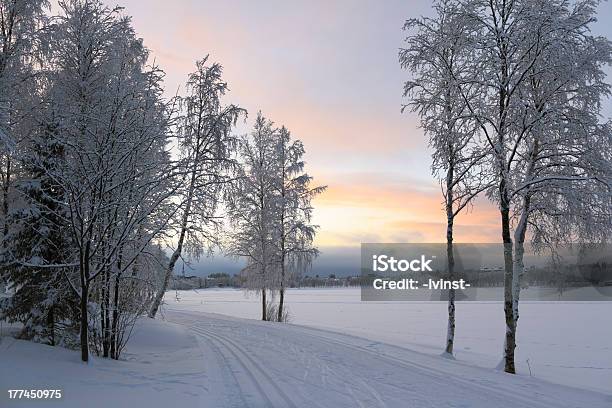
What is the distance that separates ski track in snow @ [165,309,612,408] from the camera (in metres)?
7.36

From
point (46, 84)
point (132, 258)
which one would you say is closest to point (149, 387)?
point (132, 258)

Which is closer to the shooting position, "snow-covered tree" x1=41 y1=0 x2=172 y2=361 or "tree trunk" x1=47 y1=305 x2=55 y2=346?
"snow-covered tree" x1=41 y1=0 x2=172 y2=361

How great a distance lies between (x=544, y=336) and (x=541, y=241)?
567 inches

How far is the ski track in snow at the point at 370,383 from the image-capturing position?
290 inches

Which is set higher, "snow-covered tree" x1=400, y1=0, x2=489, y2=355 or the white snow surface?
"snow-covered tree" x1=400, y1=0, x2=489, y2=355

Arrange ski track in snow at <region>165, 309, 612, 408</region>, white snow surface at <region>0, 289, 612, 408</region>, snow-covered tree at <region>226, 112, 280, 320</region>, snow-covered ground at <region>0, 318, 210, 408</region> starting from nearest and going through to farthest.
Result: snow-covered ground at <region>0, 318, 210, 408</region>
white snow surface at <region>0, 289, 612, 408</region>
ski track in snow at <region>165, 309, 612, 408</region>
snow-covered tree at <region>226, 112, 280, 320</region>

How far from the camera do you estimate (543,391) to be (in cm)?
850

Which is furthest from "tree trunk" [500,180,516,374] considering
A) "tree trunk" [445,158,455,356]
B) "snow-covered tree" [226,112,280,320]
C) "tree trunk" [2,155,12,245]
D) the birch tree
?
"snow-covered tree" [226,112,280,320]

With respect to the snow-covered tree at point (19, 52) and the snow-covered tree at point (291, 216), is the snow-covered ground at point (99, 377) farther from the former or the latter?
the snow-covered tree at point (291, 216)

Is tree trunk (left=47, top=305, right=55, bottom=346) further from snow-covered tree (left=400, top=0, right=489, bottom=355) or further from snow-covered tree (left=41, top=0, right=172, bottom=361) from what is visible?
snow-covered tree (left=400, top=0, right=489, bottom=355)

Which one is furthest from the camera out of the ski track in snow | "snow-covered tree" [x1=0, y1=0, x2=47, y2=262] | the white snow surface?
"snow-covered tree" [x1=0, y1=0, x2=47, y2=262]

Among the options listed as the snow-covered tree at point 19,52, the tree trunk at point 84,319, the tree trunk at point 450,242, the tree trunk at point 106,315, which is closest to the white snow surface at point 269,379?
the tree trunk at point 84,319

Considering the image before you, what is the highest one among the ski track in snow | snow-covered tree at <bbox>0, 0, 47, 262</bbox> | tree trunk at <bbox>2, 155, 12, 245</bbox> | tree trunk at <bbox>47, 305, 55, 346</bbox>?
snow-covered tree at <bbox>0, 0, 47, 262</bbox>

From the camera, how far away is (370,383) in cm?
868
